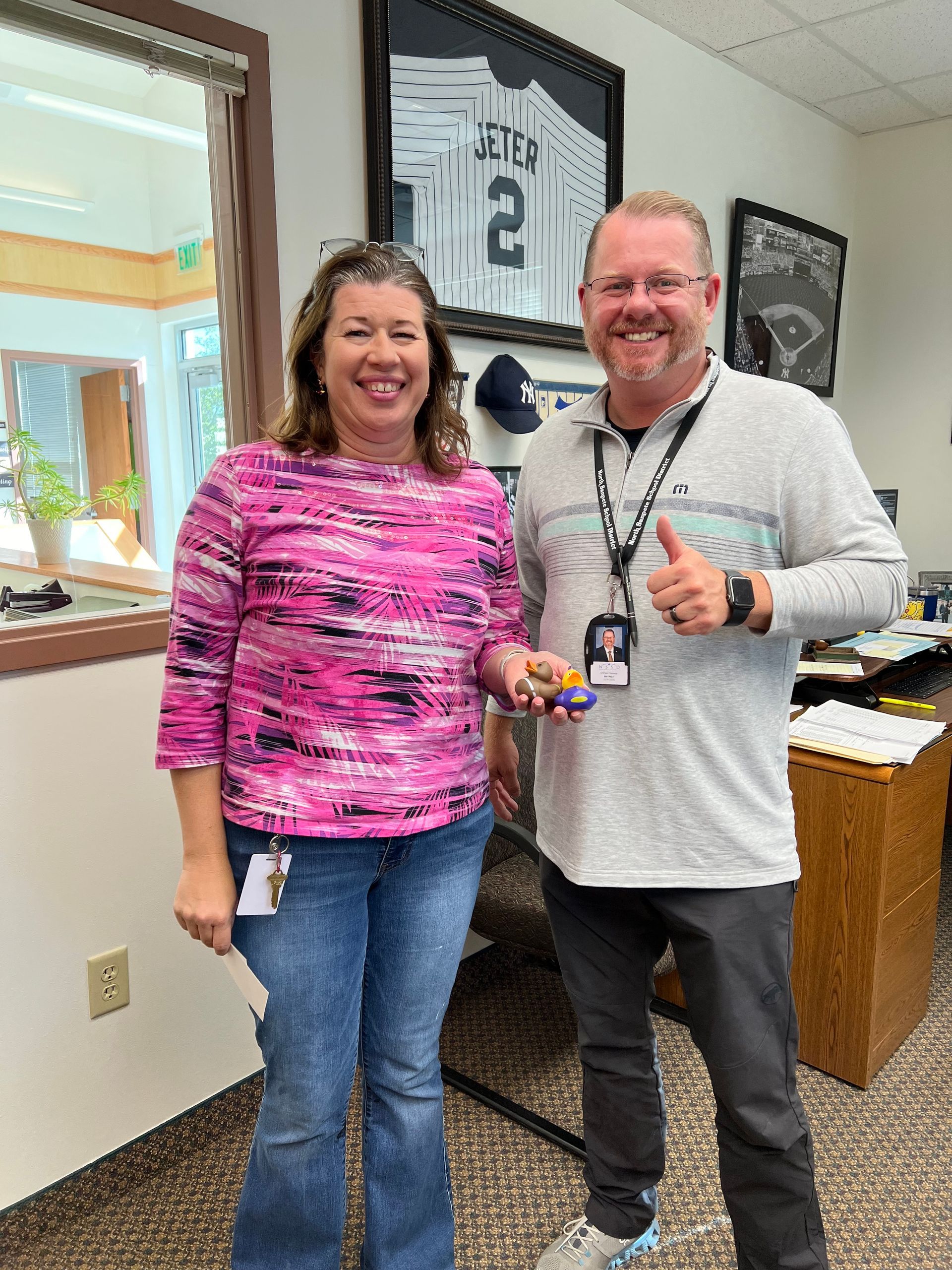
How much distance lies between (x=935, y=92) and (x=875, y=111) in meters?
0.24

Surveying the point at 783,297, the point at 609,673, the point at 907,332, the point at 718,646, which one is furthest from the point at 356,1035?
the point at 907,332

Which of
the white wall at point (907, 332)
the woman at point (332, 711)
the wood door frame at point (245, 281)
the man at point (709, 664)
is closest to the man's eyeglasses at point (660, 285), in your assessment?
the man at point (709, 664)

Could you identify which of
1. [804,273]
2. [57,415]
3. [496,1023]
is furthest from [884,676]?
[57,415]

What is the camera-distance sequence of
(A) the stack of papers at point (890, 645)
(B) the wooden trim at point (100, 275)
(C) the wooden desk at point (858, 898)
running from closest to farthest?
(B) the wooden trim at point (100, 275)
(C) the wooden desk at point (858, 898)
(A) the stack of papers at point (890, 645)

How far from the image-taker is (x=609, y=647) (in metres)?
1.28

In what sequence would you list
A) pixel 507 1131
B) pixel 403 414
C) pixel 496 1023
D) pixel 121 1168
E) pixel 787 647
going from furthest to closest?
pixel 496 1023
pixel 507 1131
pixel 121 1168
pixel 787 647
pixel 403 414

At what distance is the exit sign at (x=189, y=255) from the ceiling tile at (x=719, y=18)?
1692 millimetres

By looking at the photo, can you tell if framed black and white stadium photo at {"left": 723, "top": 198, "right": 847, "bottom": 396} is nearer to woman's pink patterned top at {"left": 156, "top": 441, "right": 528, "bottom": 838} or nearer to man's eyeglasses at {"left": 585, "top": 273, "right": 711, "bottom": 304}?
man's eyeglasses at {"left": 585, "top": 273, "right": 711, "bottom": 304}

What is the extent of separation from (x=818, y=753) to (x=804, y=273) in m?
2.41

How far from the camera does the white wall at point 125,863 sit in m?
1.65

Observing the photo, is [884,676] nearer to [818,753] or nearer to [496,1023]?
[818,753]

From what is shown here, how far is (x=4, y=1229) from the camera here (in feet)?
5.35

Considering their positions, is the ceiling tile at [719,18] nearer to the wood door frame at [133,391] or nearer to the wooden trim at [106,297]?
the wooden trim at [106,297]

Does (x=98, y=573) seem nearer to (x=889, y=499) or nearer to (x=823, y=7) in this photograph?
(x=823, y=7)
